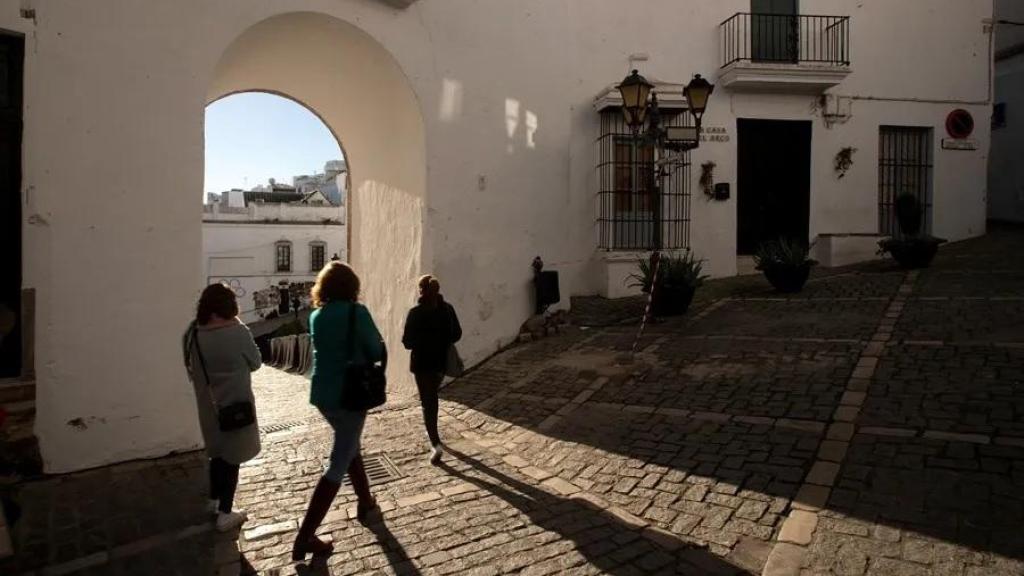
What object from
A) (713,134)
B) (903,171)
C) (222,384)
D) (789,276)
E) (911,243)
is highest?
(713,134)

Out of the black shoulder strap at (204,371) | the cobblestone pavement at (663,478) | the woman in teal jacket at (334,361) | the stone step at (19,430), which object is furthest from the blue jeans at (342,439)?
the stone step at (19,430)

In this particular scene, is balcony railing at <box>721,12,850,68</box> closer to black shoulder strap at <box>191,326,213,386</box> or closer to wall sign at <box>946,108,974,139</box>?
wall sign at <box>946,108,974,139</box>

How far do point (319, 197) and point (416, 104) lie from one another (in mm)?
35437

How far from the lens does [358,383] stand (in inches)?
142

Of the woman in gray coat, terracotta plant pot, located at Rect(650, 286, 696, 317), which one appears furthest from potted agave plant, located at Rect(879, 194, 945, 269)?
the woman in gray coat

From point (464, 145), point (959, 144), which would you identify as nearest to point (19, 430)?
point (464, 145)

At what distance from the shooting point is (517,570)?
340cm

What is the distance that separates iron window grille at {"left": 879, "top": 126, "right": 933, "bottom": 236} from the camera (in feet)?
43.8

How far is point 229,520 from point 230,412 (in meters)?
0.68

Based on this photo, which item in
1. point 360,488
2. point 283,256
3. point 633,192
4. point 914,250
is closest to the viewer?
point 360,488

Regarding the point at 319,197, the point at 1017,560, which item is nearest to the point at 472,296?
the point at 1017,560

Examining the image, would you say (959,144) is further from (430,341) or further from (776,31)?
(430,341)

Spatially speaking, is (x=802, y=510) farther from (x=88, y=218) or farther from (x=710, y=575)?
(x=88, y=218)

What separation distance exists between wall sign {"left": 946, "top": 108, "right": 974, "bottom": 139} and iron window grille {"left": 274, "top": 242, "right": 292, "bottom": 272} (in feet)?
114
